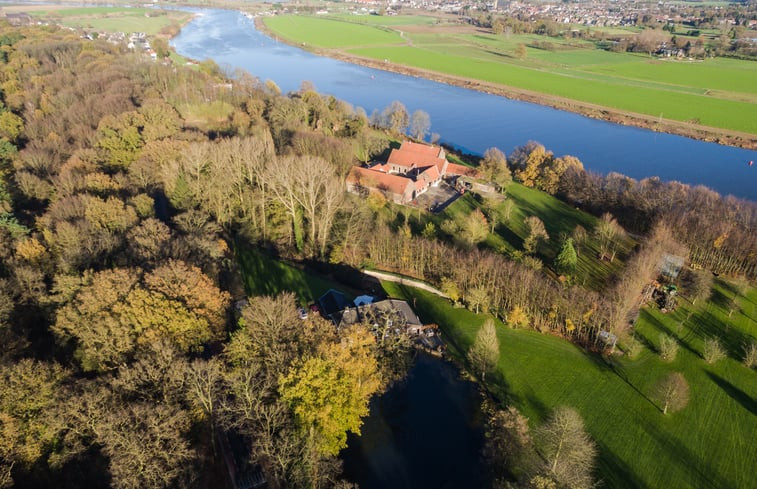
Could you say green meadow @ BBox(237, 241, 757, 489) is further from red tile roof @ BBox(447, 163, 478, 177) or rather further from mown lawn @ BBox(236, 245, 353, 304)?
red tile roof @ BBox(447, 163, 478, 177)

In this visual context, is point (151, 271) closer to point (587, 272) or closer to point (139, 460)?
point (139, 460)

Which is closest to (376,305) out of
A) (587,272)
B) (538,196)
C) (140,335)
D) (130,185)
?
(140,335)

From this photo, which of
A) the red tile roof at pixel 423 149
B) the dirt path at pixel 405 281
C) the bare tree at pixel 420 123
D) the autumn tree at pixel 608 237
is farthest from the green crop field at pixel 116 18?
the autumn tree at pixel 608 237

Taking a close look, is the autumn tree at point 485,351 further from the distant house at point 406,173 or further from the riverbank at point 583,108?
the riverbank at point 583,108

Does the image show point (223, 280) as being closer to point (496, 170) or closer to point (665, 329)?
point (665, 329)

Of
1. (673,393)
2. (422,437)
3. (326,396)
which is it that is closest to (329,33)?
(422,437)
